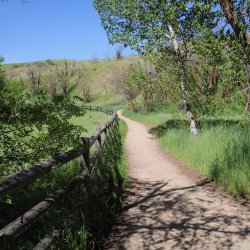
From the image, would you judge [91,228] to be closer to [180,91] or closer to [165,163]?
[165,163]

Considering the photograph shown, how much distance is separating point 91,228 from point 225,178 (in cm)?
421

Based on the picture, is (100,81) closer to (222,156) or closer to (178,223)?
(222,156)

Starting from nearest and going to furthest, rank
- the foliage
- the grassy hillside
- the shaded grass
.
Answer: the foliage < the shaded grass < the grassy hillside

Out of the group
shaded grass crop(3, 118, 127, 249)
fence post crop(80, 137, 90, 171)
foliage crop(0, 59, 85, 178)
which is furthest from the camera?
fence post crop(80, 137, 90, 171)

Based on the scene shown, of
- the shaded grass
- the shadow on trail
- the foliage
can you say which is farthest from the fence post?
the shadow on trail

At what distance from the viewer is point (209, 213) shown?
684 centimetres

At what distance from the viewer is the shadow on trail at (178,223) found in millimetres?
5508

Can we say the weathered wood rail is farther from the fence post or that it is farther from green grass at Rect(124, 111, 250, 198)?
green grass at Rect(124, 111, 250, 198)

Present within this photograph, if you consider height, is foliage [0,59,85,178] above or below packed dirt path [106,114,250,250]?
above

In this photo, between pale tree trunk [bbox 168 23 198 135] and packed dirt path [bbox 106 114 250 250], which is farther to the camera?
pale tree trunk [bbox 168 23 198 135]

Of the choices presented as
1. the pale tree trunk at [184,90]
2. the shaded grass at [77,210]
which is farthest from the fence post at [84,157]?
the pale tree trunk at [184,90]

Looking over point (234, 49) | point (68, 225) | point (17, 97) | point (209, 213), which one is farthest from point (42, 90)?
point (234, 49)

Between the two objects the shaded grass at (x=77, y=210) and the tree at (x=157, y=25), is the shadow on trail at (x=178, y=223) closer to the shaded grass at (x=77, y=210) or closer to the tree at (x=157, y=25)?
the shaded grass at (x=77, y=210)

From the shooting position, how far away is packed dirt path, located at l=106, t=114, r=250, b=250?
→ 5518 mm
